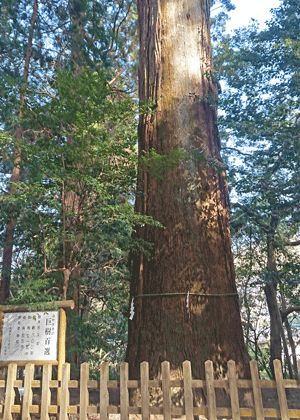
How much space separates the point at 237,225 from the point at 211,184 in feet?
9.12

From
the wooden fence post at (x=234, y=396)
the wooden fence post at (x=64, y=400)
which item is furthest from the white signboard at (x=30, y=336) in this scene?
the wooden fence post at (x=234, y=396)

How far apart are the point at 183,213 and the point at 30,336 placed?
2550mm

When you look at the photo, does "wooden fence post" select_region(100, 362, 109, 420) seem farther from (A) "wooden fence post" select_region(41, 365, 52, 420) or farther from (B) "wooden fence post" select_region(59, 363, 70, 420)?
(A) "wooden fence post" select_region(41, 365, 52, 420)

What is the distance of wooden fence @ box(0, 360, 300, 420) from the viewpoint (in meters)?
2.98

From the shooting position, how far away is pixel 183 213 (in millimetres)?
4871

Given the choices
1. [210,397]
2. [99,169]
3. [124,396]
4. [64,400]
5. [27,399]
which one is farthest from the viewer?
[99,169]

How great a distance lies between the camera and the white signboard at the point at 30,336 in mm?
3748

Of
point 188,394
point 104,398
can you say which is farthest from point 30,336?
point 188,394

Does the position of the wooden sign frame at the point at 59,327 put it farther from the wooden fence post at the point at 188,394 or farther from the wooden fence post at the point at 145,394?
the wooden fence post at the point at 188,394

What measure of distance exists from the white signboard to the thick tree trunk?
1136 mm

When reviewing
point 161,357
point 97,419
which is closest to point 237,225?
point 161,357

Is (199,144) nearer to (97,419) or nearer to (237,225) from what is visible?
(237,225)

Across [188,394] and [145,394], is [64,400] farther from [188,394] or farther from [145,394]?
[188,394]

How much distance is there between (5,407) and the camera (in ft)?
11.3
